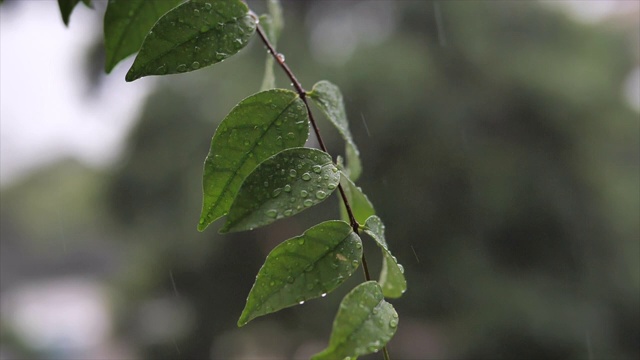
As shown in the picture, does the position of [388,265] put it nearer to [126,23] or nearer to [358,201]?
[358,201]

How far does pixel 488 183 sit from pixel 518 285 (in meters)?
0.51

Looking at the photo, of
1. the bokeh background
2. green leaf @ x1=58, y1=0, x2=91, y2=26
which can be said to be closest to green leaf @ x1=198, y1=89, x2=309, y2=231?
green leaf @ x1=58, y1=0, x2=91, y2=26

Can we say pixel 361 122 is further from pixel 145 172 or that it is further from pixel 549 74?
pixel 145 172

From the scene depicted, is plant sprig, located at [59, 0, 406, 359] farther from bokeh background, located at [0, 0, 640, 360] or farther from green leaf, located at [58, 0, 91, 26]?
bokeh background, located at [0, 0, 640, 360]

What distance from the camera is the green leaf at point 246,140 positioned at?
0.24 m

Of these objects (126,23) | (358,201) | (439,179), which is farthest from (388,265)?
(439,179)

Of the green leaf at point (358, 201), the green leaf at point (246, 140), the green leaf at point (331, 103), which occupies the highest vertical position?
the green leaf at point (246, 140)

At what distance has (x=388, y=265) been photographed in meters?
0.27

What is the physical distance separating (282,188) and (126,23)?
0.14 m

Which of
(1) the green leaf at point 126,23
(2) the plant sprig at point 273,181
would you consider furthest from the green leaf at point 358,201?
(1) the green leaf at point 126,23

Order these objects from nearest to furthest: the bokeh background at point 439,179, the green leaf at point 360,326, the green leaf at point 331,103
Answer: the green leaf at point 360,326 → the green leaf at point 331,103 → the bokeh background at point 439,179

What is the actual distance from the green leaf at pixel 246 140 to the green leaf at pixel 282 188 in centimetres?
2

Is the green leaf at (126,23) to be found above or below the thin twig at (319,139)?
above

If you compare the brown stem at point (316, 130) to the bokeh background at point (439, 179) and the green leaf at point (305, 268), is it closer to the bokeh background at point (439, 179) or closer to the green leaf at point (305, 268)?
the green leaf at point (305, 268)
